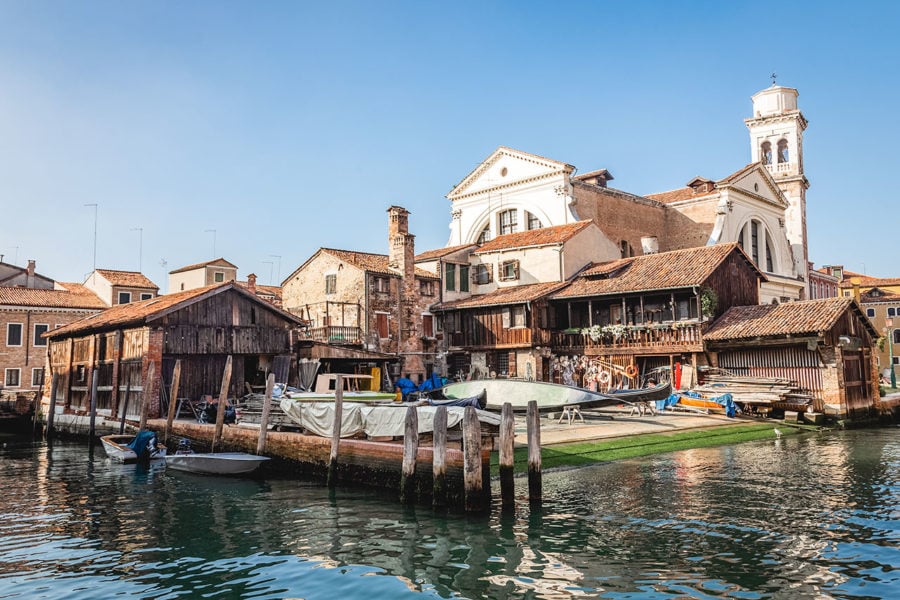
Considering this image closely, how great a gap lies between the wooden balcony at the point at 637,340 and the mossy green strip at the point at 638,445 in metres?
5.79

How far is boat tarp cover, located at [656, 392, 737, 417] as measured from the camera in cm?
2478

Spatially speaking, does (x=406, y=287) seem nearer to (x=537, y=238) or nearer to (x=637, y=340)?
(x=537, y=238)

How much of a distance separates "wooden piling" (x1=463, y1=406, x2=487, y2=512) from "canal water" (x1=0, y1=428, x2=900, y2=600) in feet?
1.39

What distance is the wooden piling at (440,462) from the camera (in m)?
12.6

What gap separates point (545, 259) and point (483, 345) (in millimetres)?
5189

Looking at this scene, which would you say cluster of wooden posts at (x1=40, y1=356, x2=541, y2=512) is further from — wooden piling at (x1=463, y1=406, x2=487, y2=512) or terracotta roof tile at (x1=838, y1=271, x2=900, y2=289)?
terracotta roof tile at (x1=838, y1=271, x2=900, y2=289)

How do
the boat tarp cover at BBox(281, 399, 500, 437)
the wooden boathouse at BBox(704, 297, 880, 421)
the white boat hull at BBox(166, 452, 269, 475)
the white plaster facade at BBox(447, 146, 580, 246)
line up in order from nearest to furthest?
the boat tarp cover at BBox(281, 399, 500, 437), the white boat hull at BBox(166, 452, 269, 475), the wooden boathouse at BBox(704, 297, 880, 421), the white plaster facade at BBox(447, 146, 580, 246)

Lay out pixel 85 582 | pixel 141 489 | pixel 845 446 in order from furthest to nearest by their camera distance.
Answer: pixel 845 446
pixel 141 489
pixel 85 582

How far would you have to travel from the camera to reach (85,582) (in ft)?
29.4

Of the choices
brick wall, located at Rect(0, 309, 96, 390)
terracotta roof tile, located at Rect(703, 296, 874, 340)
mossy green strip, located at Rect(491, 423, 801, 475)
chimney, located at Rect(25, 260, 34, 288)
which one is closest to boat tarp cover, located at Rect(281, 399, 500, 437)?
mossy green strip, located at Rect(491, 423, 801, 475)

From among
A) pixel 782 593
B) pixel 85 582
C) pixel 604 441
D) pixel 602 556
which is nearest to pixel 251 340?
pixel 604 441

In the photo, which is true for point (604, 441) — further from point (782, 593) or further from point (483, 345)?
point (483, 345)

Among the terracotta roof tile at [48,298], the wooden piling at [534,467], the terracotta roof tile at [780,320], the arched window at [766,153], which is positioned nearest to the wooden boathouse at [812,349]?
the terracotta roof tile at [780,320]

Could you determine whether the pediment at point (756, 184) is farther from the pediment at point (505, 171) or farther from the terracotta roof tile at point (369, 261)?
the terracotta roof tile at point (369, 261)
